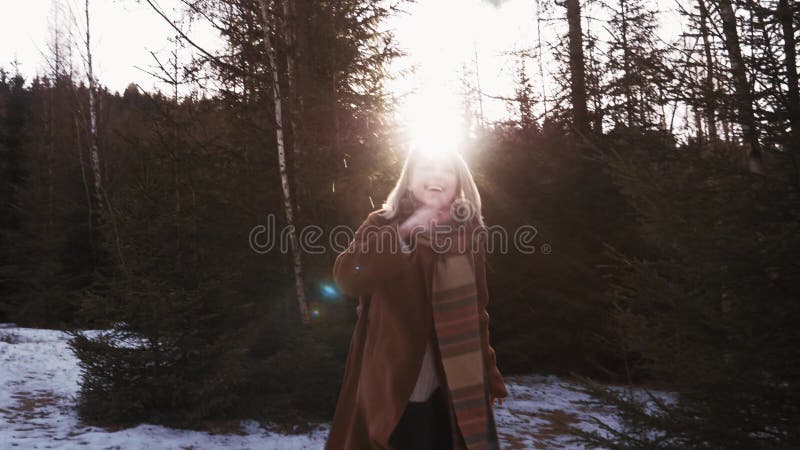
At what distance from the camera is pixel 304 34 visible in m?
8.75

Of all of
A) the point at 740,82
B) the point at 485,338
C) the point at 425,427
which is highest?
the point at 740,82

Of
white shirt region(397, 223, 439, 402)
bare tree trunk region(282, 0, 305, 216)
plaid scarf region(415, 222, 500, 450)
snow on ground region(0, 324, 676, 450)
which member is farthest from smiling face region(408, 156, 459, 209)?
bare tree trunk region(282, 0, 305, 216)

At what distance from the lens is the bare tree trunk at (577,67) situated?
11.6 meters

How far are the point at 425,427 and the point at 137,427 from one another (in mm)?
5643

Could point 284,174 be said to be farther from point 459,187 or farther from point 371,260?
point 371,260

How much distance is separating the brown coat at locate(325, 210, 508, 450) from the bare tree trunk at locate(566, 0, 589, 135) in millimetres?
9814

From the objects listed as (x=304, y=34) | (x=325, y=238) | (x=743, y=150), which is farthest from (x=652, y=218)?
(x=304, y=34)

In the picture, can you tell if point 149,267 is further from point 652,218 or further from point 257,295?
point 652,218

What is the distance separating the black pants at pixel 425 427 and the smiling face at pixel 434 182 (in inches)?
34.9

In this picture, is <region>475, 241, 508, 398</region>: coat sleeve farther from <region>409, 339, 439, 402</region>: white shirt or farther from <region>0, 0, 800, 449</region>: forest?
<region>0, 0, 800, 449</region>: forest

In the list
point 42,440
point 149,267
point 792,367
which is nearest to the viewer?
point 792,367

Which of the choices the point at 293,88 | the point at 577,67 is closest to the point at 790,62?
the point at 293,88

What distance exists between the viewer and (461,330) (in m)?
2.45

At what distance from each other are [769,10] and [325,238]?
5.92 meters
